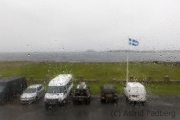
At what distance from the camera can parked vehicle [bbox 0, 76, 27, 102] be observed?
23.0 m

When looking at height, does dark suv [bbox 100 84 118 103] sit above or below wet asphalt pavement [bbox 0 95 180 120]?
above

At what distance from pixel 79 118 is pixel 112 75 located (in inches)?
796

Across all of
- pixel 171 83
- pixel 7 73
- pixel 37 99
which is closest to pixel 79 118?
pixel 37 99

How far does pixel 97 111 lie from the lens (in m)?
18.8

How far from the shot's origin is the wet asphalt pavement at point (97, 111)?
17250 mm

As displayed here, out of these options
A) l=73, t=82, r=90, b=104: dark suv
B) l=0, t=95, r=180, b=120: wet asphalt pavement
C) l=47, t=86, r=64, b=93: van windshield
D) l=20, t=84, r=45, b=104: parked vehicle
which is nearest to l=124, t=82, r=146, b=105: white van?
l=0, t=95, r=180, b=120: wet asphalt pavement

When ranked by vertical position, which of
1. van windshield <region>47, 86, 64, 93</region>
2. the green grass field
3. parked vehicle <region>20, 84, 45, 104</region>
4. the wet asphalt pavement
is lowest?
the wet asphalt pavement

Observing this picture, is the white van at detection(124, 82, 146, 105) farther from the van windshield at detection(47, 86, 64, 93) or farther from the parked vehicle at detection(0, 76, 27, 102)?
the parked vehicle at detection(0, 76, 27, 102)

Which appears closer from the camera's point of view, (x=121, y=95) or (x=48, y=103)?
(x=48, y=103)

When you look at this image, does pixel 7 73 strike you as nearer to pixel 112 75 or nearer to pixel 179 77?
pixel 112 75

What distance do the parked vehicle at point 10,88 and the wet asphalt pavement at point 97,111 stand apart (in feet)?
3.41

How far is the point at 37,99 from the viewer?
23656mm

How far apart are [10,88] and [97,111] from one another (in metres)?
11.3

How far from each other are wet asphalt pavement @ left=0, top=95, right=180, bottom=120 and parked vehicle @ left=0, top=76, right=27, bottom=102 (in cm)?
104
